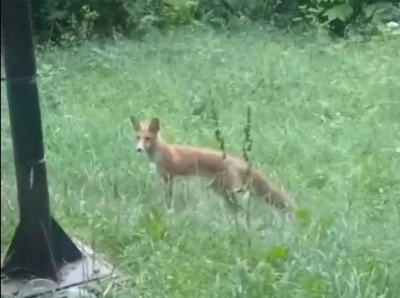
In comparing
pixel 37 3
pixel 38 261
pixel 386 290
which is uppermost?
pixel 37 3

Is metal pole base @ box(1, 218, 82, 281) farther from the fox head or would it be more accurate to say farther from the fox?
the fox head

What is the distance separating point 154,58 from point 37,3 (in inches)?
15.8

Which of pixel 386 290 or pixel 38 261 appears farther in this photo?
pixel 386 290

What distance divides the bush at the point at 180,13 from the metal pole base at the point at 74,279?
98 cm

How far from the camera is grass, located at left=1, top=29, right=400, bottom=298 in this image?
2006 mm

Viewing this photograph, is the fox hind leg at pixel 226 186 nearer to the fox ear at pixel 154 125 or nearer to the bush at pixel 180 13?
the fox ear at pixel 154 125

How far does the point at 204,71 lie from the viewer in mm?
2949

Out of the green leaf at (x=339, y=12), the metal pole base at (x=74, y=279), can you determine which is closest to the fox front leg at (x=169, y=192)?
the metal pole base at (x=74, y=279)

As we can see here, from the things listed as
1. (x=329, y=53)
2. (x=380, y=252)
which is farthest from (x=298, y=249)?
(x=329, y=53)

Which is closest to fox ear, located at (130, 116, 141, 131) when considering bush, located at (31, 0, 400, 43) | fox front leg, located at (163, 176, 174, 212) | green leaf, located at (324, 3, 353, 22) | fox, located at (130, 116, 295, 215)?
fox, located at (130, 116, 295, 215)

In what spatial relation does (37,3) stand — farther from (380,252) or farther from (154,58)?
(380,252)

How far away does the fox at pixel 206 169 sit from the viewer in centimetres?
229

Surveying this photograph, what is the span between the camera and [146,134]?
2.46 meters

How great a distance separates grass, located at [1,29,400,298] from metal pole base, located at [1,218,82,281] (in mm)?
98
